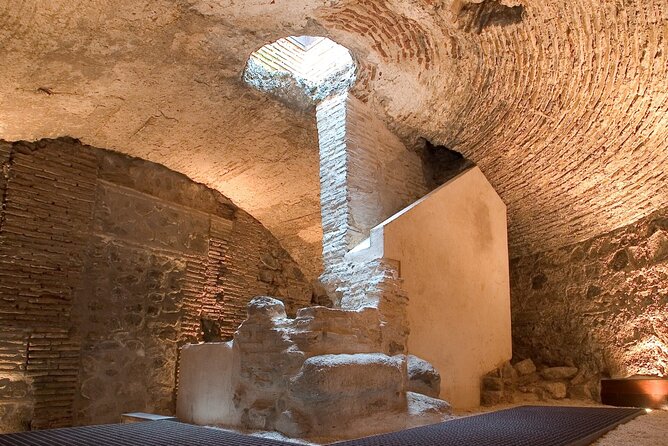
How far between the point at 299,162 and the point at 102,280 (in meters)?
3.10

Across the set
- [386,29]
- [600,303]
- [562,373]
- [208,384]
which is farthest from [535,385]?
[386,29]

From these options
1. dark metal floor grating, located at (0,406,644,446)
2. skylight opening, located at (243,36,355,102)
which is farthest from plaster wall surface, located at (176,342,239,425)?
skylight opening, located at (243,36,355,102)

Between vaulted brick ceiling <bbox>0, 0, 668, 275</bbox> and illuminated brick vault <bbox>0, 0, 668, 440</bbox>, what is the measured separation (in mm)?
24

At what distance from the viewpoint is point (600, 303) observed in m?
6.90

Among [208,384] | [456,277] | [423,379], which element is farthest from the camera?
[456,277]

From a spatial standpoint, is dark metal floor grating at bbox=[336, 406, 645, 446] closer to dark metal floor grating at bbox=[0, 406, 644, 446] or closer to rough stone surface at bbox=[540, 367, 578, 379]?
dark metal floor grating at bbox=[0, 406, 644, 446]

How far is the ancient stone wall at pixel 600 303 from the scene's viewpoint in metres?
6.27

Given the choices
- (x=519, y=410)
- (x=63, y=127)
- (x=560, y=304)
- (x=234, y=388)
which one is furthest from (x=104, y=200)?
(x=560, y=304)

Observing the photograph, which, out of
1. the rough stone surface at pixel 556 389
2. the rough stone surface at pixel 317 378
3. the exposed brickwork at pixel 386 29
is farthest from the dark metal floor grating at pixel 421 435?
the exposed brickwork at pixel 386 29

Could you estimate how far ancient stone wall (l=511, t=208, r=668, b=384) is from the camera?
6.27 m

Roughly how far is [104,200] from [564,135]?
574 cm

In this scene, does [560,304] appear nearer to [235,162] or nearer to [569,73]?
[569,73]

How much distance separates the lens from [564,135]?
6.12m

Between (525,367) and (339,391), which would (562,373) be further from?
(339,391)
